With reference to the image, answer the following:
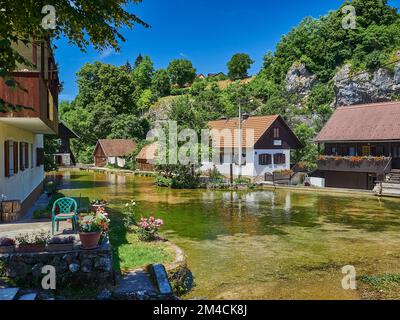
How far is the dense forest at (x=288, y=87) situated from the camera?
5487 centimetres

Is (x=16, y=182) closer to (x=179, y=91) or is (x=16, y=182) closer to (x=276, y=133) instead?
(x=276, y=133)

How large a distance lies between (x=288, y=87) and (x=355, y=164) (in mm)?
36998

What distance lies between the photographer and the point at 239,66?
105 m

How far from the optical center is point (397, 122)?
3180cm

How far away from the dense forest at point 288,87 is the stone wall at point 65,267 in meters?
31.2

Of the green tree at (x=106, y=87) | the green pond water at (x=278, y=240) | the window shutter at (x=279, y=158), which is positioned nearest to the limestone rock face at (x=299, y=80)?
the window shutter at (x=279, y=158)

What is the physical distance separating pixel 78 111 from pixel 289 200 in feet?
212

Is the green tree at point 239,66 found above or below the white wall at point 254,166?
above

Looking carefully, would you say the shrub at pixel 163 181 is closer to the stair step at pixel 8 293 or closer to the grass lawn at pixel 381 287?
the grass lawn at pixel 381 287

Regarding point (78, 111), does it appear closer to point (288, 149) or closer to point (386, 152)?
point (288, 149)

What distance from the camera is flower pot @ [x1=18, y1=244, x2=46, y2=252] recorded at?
8.48 metres

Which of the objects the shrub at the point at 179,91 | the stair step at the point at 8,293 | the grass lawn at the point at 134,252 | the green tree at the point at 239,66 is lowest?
the grass lawn at the point at 134,252

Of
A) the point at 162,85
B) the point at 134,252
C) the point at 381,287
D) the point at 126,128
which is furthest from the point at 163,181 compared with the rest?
the point at 162,85

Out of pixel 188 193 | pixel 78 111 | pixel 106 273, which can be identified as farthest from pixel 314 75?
pixel 106 273
